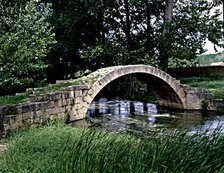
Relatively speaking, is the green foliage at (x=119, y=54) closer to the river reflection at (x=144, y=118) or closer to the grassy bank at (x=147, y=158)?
the river reflection at (x=144, y=118)

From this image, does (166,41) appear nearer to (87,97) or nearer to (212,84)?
(212,84)

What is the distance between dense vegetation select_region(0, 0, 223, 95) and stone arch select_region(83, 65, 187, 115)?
2.61m

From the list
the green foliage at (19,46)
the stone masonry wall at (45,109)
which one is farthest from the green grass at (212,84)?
the green foliage at (19,46)

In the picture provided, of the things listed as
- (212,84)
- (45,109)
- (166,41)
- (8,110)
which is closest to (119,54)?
(166,41)

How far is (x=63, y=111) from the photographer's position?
12.6m

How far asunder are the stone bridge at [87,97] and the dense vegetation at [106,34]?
88.1 inches

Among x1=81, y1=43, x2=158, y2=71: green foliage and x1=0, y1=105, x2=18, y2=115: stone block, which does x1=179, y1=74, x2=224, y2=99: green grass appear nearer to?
x1=81, y1=43, x2=158, y2=71: green foliage

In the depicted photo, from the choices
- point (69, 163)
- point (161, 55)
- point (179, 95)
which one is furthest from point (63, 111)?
point (161, 55)

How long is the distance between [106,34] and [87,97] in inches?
519

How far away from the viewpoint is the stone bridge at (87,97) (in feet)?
34.2

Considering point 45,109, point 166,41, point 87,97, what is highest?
point 166,41

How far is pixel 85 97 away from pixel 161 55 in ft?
30.0

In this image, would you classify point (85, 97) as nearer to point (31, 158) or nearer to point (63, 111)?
point (63, 111)

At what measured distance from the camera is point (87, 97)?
1325 centimetres
